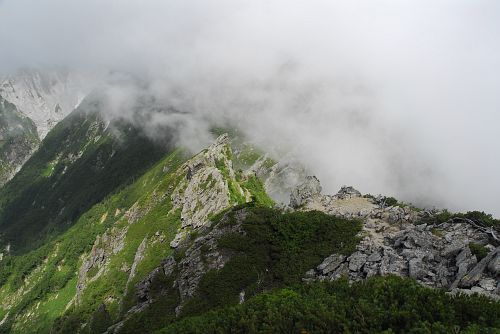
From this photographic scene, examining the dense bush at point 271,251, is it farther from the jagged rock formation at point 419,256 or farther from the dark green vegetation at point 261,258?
the jagged rock formation at point 419,256

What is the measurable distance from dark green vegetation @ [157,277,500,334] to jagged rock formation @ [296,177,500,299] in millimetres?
7094

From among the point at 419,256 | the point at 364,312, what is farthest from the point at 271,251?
the point at 364,312

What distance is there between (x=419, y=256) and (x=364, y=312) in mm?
22953

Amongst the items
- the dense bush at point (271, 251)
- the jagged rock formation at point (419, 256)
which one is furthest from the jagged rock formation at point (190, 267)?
the jagged rock formation at point (419, 256)

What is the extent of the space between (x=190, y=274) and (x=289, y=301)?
40.6 metres

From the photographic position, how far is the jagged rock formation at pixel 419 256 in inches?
2235

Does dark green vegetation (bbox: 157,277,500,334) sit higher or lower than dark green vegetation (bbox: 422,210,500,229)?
higher

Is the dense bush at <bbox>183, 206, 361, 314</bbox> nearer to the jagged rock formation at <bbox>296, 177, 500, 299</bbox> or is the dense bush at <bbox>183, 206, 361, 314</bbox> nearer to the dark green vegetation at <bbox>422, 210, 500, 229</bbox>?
the jagged rock formation at <bbox>296, 177, 500, 299</bbox>

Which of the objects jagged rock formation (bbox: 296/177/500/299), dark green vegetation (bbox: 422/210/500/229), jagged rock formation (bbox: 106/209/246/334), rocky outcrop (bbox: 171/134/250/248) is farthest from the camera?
rocky outcrop (bbox: 171/134/250/248)

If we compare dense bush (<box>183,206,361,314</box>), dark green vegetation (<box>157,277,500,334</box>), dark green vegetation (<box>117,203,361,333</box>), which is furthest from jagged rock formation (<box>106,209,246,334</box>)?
dark green vegetation (<box>157,277,500,334</box>)

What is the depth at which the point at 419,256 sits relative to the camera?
6806 centimetres

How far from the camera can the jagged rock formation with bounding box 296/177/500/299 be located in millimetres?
56781

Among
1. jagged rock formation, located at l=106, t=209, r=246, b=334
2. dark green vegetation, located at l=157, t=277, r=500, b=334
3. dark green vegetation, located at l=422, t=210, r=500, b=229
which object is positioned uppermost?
jagged rock formation, located at l=106, t=209, r=246, b=334

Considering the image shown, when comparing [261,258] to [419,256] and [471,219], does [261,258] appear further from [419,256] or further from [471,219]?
[471,219]
